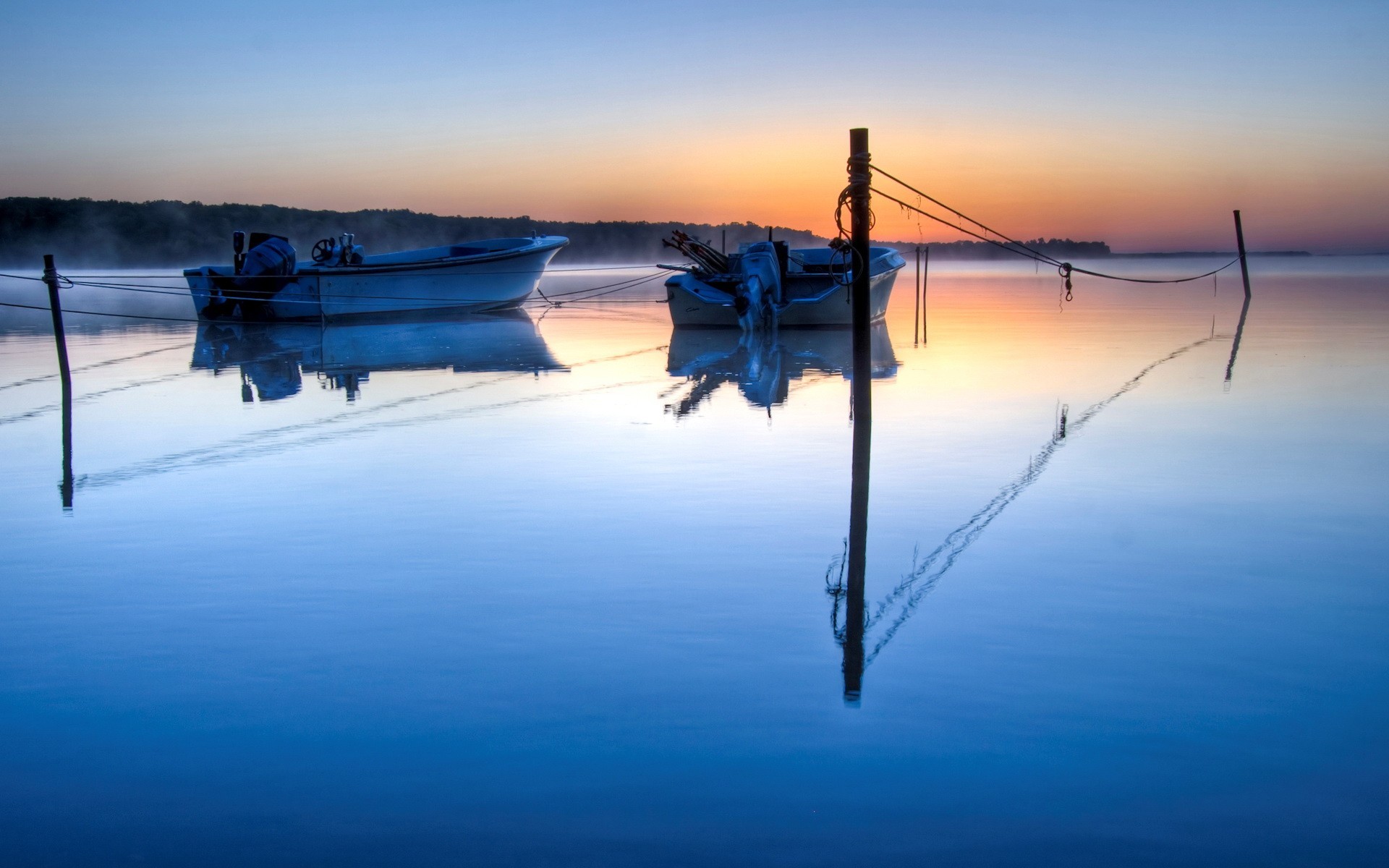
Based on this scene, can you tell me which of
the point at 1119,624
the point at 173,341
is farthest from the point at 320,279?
the point at 1119,624

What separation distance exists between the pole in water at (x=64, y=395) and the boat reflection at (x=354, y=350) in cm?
187

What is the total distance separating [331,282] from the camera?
80.7ft

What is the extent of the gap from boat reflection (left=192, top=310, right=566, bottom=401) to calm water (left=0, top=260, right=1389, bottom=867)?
4.10 m

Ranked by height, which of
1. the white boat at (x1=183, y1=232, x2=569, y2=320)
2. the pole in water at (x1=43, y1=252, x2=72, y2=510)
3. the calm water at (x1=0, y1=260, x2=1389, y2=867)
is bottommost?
the calm water at (x1=0, y1=260, x2=1389, y2=867)

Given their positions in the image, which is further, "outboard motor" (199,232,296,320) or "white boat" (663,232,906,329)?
"outboard motor" (199,232,296,320)

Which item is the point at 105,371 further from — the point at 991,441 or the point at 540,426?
the point at 991,441

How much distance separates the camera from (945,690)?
4.12m

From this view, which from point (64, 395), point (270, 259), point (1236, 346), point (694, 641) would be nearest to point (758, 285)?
point (1236, 346)

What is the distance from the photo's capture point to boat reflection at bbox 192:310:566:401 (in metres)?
15.0

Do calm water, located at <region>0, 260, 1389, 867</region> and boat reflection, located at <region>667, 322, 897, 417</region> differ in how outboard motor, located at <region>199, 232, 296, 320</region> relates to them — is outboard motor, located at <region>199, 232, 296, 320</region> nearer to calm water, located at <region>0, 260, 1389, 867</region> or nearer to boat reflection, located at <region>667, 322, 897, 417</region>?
boat reflection, located at <region>667, 322, 897, 417</region>

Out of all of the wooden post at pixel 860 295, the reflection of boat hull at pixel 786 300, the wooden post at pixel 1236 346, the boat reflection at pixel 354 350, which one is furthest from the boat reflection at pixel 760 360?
the wooden post at pixel 1236 346

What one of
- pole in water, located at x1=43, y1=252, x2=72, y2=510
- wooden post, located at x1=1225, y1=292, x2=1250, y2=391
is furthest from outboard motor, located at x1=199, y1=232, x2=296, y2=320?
wooden post, located at x1=1225, y1=292, x2=1250, y2=391

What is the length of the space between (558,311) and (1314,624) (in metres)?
28.6

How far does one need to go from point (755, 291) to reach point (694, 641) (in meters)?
16.6
